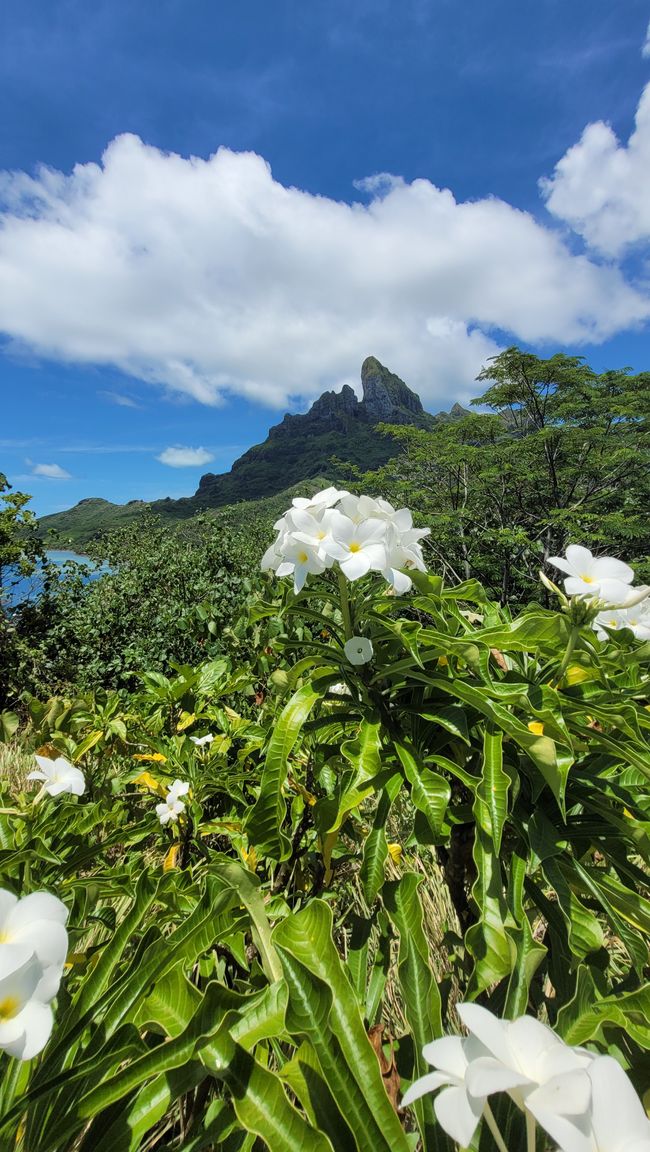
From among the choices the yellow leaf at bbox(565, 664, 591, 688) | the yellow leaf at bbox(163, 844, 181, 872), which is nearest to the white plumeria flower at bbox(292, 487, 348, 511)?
the yellow leaf at bbox(565, 664, 591, 688)

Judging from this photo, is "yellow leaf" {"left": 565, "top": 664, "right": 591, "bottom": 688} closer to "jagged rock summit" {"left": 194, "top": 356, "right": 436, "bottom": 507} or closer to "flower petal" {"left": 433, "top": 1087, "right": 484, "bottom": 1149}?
"flower petal" {"left": 433, "top": 1087, "right": 484, "bottom": 1149}

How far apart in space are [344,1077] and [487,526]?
11.7 meters

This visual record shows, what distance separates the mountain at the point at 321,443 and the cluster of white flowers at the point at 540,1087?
3941 cm

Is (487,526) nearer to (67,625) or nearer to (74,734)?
(67,625)

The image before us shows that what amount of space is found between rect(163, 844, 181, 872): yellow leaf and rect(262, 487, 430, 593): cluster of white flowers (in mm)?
1224

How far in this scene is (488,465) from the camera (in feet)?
34.9

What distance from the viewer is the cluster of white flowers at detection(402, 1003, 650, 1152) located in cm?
35

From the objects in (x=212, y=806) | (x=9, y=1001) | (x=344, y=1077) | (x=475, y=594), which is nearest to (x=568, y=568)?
(x=475, y=594)

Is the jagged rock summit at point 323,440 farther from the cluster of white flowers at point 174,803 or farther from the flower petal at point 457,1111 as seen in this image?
the flower petal at point 457,1111

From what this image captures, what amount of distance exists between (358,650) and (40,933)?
0.65 m

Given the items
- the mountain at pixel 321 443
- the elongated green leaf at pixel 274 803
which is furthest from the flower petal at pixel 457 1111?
the mountain at pixel 321 443

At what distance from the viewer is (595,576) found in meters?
0.95

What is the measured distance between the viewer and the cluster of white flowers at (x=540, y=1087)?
13.9 inches

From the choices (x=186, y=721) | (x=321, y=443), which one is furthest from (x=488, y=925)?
(x=321, y=443)
